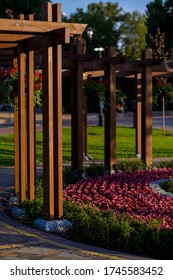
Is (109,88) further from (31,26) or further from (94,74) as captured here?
(31,26)

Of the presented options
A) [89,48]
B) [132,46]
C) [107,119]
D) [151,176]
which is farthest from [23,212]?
[132,46]

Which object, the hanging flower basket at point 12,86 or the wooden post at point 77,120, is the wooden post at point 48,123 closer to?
the hanging flower basket at point 12,86

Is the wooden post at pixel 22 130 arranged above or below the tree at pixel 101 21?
below

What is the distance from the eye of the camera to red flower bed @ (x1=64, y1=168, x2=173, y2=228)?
9.30 metres

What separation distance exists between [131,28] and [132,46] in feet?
7.65

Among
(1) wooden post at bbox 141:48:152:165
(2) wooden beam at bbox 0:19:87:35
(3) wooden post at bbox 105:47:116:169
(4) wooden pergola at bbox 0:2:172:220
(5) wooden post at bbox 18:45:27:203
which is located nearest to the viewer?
(2) wooden beam at bbox 0:19:87:35

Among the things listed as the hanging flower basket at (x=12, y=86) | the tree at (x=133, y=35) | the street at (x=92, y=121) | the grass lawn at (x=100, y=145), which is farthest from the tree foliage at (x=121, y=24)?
the hanging flower basket at (x=12, y=86)

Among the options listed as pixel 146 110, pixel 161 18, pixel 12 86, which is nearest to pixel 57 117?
pixel 12 86

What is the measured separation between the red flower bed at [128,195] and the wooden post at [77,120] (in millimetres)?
867

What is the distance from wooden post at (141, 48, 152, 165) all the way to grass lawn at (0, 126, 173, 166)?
3.99 m

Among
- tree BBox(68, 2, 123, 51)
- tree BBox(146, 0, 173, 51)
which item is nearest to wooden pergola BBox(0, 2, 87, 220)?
tree BBox(146, 0, 173, 51)

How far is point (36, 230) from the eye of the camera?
8.81 meters

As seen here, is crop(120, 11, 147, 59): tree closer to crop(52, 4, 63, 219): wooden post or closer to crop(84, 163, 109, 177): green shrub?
crop(84, 163, 109, 177): green shrub

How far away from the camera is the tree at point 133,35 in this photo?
71812mm
